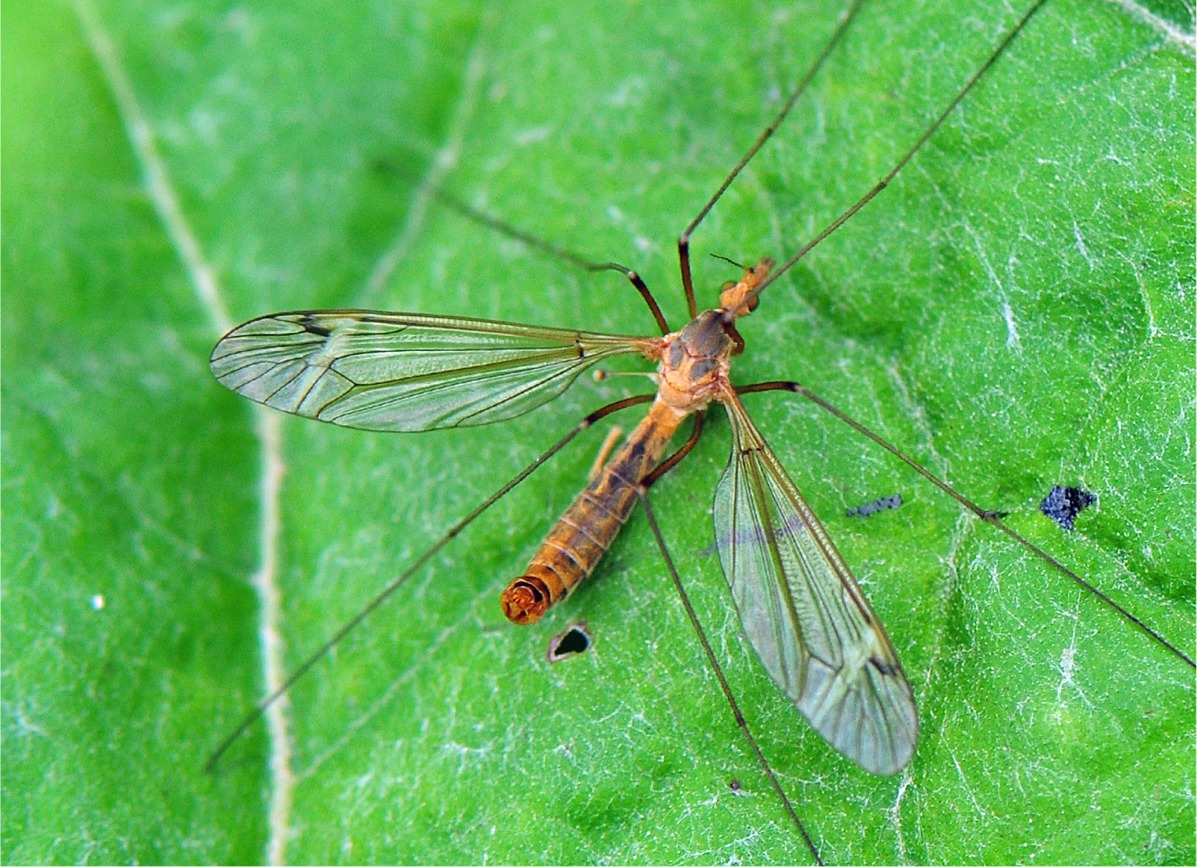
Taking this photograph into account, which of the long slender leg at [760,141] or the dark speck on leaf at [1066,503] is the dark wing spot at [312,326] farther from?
the dark speck on leaf at [1066,503]

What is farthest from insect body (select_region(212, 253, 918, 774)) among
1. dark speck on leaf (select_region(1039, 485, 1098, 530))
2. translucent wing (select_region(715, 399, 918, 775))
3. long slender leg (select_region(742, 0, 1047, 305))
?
dark speck on leaf (select_region(1039, 485, 1098, 530))

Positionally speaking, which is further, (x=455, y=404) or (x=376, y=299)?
(x=376, y=299)

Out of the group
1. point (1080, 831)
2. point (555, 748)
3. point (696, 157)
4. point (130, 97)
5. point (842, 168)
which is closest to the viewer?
point (1080, 831)

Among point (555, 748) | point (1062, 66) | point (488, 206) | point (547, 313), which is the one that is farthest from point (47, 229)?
point (1062, 66)

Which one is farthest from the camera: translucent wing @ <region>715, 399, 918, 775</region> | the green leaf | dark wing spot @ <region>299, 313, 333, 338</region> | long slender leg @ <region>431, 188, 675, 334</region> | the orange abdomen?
long slender leg @ <region>431, 188, 675, 334</region>

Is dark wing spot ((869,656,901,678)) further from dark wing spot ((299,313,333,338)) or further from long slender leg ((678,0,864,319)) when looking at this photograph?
dark wing spot ((299,313,333,338))

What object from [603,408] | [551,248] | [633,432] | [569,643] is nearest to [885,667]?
[569,643]

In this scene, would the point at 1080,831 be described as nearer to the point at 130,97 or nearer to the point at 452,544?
the point at 452,544
